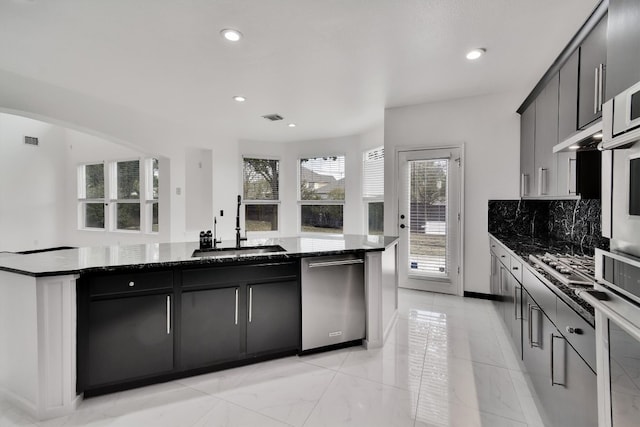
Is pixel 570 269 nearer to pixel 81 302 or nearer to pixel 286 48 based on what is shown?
pixel 286 48

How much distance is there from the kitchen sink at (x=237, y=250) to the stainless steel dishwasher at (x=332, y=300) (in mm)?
387

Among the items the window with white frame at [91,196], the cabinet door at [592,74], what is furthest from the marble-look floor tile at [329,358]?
the window with white frame at [91,196]

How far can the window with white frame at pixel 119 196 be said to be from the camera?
6.47 meters

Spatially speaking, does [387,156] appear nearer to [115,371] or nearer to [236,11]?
[236,11]

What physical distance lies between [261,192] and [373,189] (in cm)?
256

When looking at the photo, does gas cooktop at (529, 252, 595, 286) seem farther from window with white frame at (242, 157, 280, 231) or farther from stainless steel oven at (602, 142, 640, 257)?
window with white frame at (242, 157, 280, 231)

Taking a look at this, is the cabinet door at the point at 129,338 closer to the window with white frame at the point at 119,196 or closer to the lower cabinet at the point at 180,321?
the lower cabinet at the point at 180,321

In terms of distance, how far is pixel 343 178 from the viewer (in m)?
6.30

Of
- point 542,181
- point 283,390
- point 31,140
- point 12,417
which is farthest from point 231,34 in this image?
point 31,140

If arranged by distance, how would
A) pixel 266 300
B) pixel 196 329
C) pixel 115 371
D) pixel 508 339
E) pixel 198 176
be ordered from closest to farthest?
pixel 115 371 → pixel 196 329 → pixel 266 300 → pixel 508 339 → pixel 198 176

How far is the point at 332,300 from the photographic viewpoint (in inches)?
102

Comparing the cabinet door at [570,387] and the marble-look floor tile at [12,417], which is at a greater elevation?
the cabinet door at [570,387]

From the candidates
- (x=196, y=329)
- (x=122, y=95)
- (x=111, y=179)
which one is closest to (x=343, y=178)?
(x=122, y=95)

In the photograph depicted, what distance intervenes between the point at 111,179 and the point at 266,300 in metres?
6.65
